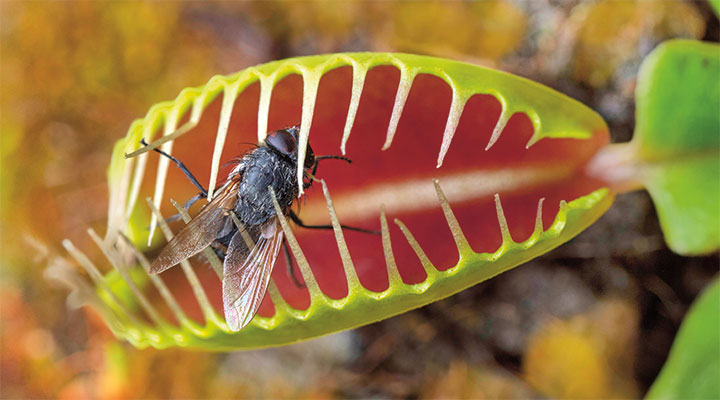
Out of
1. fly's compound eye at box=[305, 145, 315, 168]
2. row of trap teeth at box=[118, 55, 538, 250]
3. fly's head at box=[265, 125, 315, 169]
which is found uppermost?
row of trap teeth at box=[118, 55, 538, 250]

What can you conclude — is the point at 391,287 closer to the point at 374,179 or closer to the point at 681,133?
the point at 374,179

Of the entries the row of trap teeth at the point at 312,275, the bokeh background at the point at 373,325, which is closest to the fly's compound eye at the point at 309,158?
the row of trap teeth at the point at 312,275

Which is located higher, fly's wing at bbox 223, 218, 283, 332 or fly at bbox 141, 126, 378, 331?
fly at bbox 141, 126, 378, 331

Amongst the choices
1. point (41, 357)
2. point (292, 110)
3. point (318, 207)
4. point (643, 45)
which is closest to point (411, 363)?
point (318, 207)

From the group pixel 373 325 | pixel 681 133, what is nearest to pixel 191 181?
pixel 373 325

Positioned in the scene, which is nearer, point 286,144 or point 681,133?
point 286,144

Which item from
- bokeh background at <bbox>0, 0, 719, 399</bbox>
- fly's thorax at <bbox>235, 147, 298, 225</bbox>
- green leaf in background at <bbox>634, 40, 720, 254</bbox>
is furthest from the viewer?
bokeh background at <bbox>0, 0, 719, 399</bbox>

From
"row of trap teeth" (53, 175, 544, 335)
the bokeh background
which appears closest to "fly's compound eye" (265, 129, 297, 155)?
"row of trap teeth" (53, 175, 544, 335)

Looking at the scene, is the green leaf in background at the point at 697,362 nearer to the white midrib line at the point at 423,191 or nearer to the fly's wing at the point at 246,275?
the white midrib line at the point at 423,191

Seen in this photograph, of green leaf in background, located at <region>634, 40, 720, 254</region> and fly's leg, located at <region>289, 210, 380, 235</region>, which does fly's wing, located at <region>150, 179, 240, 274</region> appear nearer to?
fly's leg, located at <region>289, 210, 380, 235</region>
